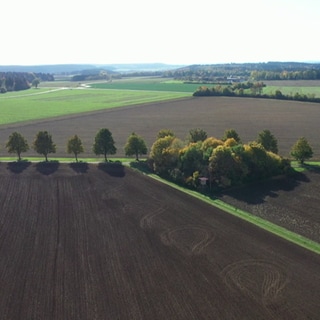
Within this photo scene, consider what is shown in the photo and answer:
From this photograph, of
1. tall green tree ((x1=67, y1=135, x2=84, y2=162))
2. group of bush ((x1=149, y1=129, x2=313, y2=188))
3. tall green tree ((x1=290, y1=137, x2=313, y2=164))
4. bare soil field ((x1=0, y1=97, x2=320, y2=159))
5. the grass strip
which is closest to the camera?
the grass strip

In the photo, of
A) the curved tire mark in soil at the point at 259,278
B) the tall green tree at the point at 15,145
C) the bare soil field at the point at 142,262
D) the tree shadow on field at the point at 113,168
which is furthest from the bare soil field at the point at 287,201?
the tall green tree at the point at 15,145

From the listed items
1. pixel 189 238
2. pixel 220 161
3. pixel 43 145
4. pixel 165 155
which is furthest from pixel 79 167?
pixel 189 238

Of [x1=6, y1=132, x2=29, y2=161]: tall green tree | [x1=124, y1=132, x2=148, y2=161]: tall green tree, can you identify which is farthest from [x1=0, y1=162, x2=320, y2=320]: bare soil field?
[x1=6, y1=132, x2=29, y2=161]: tall green tree

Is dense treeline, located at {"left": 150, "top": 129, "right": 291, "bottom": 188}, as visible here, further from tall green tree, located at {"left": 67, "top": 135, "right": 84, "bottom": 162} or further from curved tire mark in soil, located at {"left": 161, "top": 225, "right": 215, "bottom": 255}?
tall green tree, located at {"left": 67, "top": 135, "right": 84, "bottom": 162}

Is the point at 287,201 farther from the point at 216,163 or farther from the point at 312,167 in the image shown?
the point at 312,167

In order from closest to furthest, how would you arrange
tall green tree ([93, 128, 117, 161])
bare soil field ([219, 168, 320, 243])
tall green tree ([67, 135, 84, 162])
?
bare soil field ([219, 168, 320, 243]) → tall green tree ([93, 128, 117, 161]) → tall green tree ([67, 135, 84, 162])

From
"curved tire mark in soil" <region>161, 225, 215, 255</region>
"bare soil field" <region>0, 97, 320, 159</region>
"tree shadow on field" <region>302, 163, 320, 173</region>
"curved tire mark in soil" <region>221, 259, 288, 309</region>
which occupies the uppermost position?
"curved tire mark in soil" <region>221, 259, 288, 309</region>

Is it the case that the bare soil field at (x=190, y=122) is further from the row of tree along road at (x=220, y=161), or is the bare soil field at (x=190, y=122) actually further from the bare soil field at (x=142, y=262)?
the bare soil field at (x=142, y=262)

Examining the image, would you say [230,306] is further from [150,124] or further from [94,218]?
[150,124]
